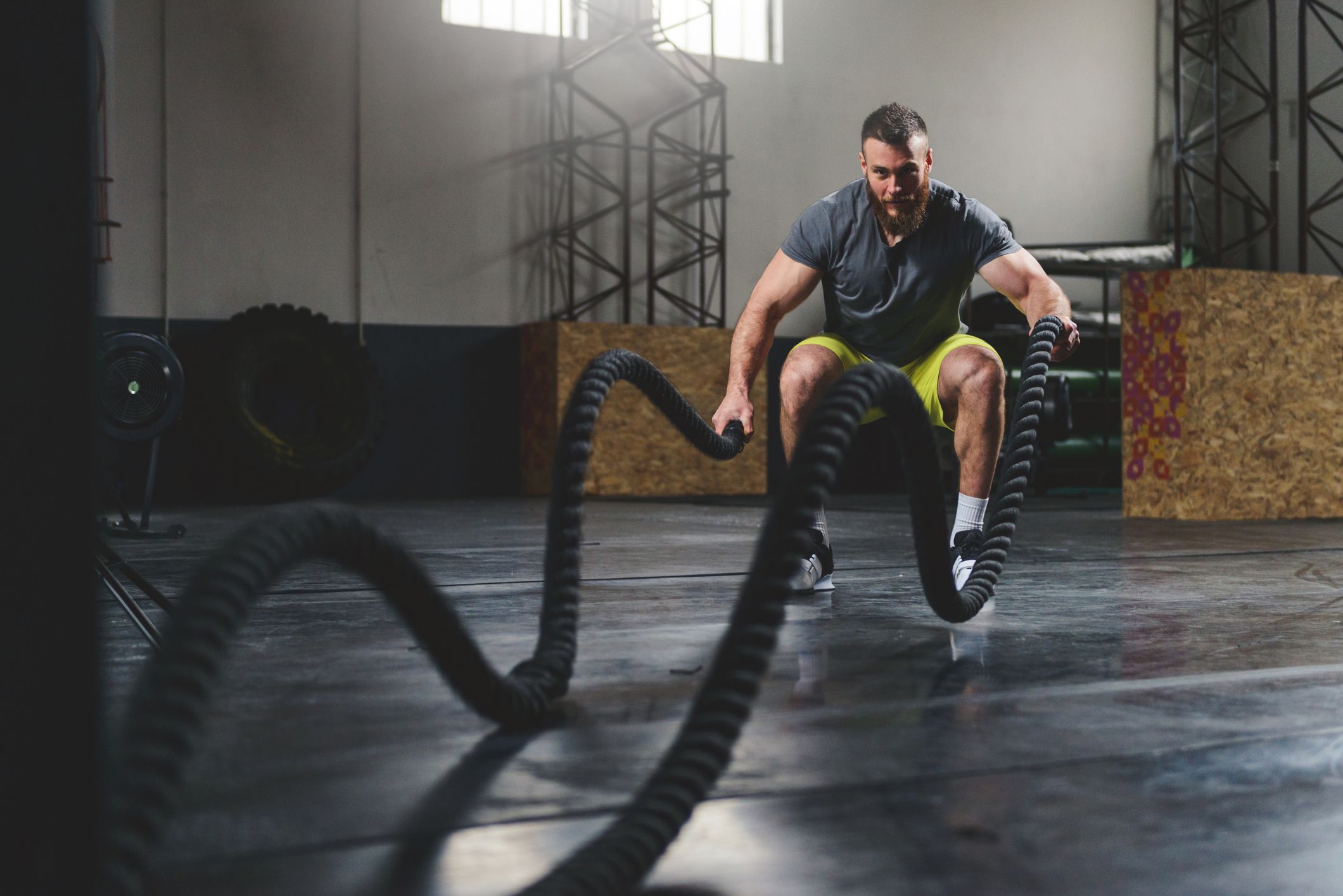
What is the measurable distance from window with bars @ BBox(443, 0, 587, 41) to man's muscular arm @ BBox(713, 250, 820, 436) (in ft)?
22.2

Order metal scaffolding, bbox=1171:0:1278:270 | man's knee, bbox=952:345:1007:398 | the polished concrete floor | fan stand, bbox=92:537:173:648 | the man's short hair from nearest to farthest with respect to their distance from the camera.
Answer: the polished concrete floor
fan stand, bbox=92:537:173:648
the man's short hair
man's knee, bbox=952:345:1007:398
metal scaffolding, bbox=1171:0:1278:270

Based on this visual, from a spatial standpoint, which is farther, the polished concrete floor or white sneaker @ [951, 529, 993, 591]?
white sneaker @ [951, 529, 993, 591]

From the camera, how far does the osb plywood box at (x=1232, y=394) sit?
656 centimetres

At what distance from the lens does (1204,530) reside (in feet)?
19.2

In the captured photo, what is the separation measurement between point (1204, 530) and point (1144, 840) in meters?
5.00

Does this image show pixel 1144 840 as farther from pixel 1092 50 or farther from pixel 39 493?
pixel 1092 50

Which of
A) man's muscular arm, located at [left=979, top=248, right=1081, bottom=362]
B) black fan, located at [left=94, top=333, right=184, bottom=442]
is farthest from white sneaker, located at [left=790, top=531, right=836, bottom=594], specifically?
black fan, located at [left=94, top=333, right=184, bottom=442]

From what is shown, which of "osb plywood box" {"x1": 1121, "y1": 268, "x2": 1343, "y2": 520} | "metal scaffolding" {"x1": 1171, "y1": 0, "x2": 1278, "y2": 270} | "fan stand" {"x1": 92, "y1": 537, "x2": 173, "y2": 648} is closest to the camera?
"fan stand" {"x1": 92, "y1": 537, "x2": 173, "y2": 648}

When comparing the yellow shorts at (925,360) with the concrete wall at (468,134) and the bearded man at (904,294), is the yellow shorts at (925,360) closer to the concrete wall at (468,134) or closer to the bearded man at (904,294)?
the bearded man at (904,294)

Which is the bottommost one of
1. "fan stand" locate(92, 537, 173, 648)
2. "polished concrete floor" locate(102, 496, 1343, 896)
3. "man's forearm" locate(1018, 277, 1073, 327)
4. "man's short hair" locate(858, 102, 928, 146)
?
"polished concrete floor" locate(102, 496, 1343, 896)

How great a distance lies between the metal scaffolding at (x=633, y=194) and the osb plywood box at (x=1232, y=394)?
13.7 ft

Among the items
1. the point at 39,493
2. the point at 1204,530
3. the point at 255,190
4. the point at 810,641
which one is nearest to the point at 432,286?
the point at 255,190

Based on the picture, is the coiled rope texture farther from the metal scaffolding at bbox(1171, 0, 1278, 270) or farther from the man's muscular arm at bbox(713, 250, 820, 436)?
the metal scaffolding at bbox(1171, 0, 1278, 270)

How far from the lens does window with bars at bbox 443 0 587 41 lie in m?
9.66
